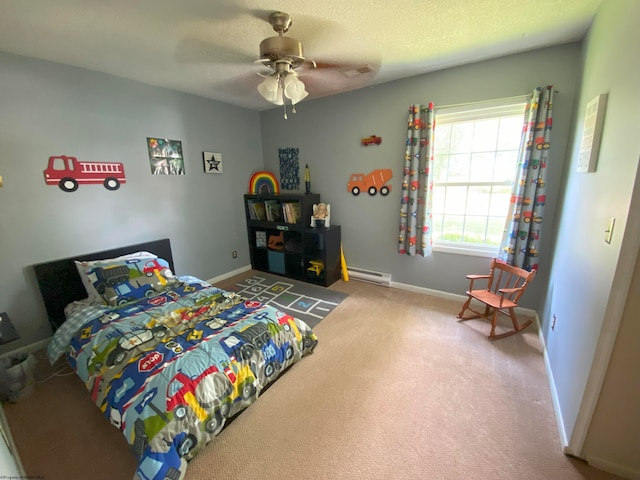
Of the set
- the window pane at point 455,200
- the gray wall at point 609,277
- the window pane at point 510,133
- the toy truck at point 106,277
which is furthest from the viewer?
the window pane at point 455,200

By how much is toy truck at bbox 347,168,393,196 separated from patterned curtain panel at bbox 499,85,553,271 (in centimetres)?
124

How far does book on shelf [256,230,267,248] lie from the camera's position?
388 cm

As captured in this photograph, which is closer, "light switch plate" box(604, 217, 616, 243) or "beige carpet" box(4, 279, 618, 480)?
"light switch plate" box(604, 217, 616, 243)

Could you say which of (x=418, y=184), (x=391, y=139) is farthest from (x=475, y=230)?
(x=391, y=139)

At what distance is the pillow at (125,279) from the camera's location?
2.15 meters

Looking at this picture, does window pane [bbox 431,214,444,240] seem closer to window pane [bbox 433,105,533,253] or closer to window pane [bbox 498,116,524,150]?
window pane [bbox 433,105,533,253]

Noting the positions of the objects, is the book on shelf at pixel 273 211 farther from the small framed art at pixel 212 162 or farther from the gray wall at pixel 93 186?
the small framed art at pixel 212 162

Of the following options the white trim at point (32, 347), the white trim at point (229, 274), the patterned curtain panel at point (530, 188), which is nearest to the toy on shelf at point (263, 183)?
the white trim at point (229, 274)

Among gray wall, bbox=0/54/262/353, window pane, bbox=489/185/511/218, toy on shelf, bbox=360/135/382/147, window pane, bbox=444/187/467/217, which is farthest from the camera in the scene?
toy on shelf, bbox=360/135/382/147

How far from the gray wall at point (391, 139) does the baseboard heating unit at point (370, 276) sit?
91 millimetres

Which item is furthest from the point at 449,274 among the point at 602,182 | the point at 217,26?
the point at 217,26

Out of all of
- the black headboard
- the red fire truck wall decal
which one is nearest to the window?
the red fire truck wall decal

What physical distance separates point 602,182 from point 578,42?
1.53 metres

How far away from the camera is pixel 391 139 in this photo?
2.98 meters
